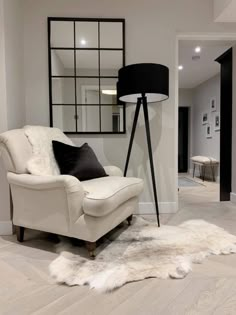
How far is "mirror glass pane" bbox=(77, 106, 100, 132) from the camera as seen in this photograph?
285 cm

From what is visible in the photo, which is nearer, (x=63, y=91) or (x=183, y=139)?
(x=63, y=91)

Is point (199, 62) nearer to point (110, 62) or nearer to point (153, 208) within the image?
point (110, 62)

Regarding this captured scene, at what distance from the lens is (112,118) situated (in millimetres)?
2854

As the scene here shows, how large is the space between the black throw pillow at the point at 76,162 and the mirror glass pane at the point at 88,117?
2.04 ft

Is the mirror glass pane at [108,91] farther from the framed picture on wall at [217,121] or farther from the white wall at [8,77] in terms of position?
the framed picture on wall at [217,121]

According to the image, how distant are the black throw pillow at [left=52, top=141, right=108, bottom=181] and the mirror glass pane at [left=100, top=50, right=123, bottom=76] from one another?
3.43 feet

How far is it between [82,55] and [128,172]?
1.41 meters

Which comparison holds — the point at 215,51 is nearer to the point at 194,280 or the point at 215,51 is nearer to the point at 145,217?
the point at 145,217

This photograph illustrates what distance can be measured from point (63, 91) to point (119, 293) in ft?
7.08

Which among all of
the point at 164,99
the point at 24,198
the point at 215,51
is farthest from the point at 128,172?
the point at 215,51

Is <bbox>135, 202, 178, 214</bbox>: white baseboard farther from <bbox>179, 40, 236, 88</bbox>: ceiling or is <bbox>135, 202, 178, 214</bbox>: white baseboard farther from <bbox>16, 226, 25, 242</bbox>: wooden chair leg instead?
<bbox>179, 40, 236, 88</bbox>: ceiling

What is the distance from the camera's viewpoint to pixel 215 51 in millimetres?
4383

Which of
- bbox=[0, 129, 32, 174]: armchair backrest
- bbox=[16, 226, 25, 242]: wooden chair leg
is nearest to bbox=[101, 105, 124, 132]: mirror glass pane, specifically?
bbox=[0, 129, 32, 174]: armchair backrest

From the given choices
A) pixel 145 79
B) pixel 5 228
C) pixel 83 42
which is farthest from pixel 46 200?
pixel 83 42
